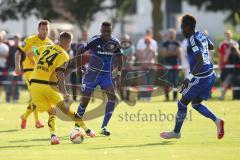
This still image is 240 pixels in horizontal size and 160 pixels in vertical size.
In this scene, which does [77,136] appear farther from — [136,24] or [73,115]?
[136,24]

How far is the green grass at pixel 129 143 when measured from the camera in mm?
12266

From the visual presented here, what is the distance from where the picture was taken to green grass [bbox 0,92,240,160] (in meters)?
12.3

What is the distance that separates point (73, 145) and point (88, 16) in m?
39.1

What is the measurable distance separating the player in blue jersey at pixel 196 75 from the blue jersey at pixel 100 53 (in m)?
2.20

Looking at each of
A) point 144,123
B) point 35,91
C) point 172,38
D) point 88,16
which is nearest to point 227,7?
point 88,16

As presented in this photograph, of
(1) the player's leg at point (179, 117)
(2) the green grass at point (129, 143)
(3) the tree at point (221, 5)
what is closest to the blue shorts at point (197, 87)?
(1) the player's leg at point (179, 117)

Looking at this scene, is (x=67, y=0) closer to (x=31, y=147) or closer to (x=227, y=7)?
(x=227, y=7)

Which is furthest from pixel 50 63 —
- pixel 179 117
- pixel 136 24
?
pixel 136 24

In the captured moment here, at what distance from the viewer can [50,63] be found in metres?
14.0

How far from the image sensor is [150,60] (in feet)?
91.7

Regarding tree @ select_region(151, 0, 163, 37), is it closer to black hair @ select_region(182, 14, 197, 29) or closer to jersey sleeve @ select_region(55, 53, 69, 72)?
black hair @ select_region(182, 14, 197, 29)

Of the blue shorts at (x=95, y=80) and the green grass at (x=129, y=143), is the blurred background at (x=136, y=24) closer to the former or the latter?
the blue shorts at (x=95, y=80)

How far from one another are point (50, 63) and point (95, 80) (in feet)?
7.69

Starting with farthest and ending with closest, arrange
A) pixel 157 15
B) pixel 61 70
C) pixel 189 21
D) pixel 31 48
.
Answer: pixel 157 15 < pixel 31 48 < pixel 189 21 < pixel 61 70
